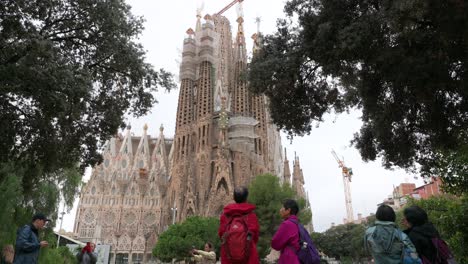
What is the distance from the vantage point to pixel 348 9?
985cm

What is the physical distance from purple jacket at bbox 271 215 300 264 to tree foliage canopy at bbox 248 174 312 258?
86.0 feet

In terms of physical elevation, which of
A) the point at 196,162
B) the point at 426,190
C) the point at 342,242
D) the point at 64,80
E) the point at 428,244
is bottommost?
the point at 428,244

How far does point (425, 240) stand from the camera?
425 cm

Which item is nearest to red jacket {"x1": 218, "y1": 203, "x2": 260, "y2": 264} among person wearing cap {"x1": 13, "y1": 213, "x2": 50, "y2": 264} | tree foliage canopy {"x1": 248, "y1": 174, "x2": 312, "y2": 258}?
person wearing cap {"x1": 13, "y1": 213, "x2": 50, "y2": 264}

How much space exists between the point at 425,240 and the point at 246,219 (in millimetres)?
2008

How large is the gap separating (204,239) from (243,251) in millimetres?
30643

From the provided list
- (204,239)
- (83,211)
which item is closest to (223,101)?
(204,239)

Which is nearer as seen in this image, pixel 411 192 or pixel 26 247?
pixel 26 247

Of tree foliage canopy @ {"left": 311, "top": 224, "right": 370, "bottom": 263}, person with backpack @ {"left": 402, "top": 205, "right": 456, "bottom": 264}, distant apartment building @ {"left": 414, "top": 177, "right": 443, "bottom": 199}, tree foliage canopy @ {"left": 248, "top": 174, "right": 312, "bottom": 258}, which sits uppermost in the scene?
→ distant apartment building @ {"left": 414, "top": 177, "right": 443, "bottom": 199}

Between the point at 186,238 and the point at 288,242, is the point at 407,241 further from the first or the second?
the point at 186,238

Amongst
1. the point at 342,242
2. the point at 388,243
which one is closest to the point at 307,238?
the point at 388,243

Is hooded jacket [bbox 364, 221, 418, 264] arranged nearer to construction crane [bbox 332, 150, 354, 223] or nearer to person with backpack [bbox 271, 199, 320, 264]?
person with backpack [bbox 271, 199, 320, 264]

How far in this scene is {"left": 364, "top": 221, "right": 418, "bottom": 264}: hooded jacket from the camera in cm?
412

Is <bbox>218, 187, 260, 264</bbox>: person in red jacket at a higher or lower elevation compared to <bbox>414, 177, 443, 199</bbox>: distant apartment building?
lower
